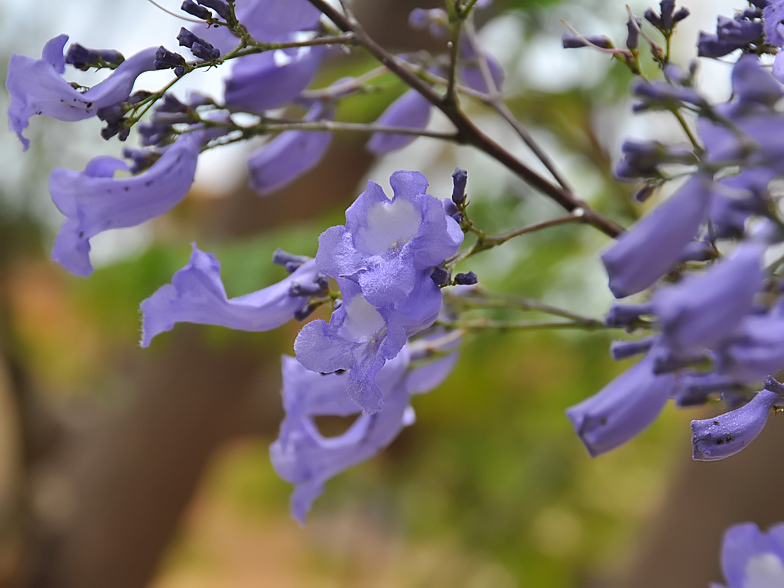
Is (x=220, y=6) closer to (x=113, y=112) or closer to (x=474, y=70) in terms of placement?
(x=113, y=112)

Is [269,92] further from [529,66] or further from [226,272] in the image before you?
[529,66]

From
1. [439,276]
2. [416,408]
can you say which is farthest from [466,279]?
[416,408]

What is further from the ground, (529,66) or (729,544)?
(729,544)

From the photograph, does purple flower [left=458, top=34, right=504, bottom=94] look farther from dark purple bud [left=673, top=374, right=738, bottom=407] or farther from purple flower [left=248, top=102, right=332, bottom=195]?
dark purple bud [left=673, top=374, right=738, bottom=407]

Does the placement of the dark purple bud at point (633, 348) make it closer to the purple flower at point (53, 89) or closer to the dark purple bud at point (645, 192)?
the dark purple bud at point (645, 192)

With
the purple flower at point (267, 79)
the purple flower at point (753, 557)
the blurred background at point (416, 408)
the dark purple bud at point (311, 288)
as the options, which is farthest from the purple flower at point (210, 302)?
the blurred background at point (416, 408)

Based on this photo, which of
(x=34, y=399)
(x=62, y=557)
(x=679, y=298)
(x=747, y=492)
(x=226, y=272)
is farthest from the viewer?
(x=34, y=399)

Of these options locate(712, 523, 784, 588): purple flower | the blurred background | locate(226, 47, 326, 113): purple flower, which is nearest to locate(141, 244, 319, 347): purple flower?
locate(226, 47, 326, 113): purple flower

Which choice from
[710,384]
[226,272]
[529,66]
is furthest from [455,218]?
[529,66]
